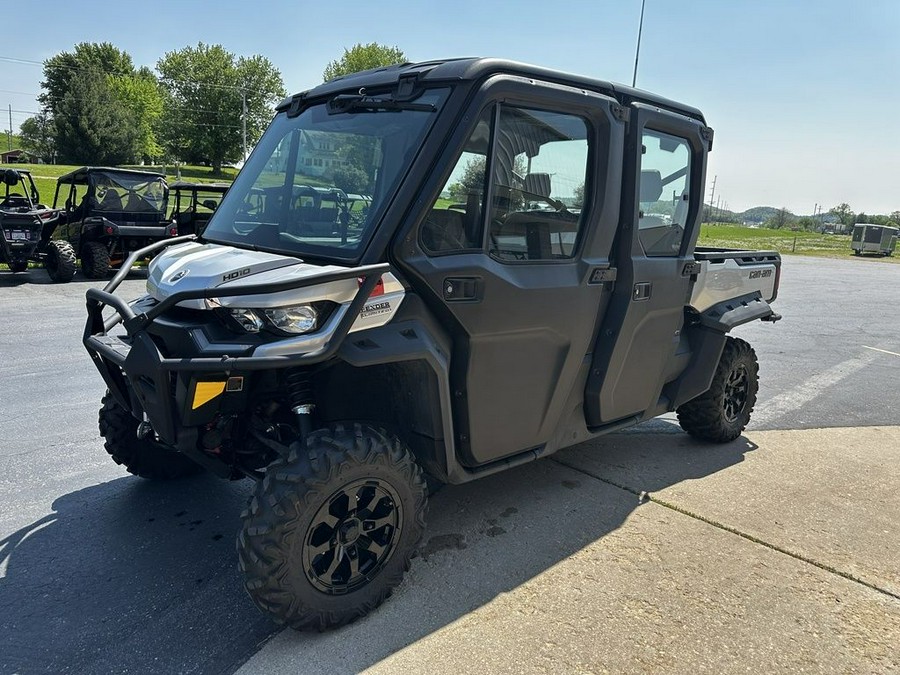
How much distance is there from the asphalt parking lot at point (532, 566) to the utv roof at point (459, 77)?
2279 mm

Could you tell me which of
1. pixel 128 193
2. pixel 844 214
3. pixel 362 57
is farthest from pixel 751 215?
pixel 128 193

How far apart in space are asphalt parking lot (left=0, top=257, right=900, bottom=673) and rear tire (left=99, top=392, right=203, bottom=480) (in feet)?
0.36

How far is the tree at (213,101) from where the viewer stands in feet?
229

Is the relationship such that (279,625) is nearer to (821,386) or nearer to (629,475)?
(629,475)

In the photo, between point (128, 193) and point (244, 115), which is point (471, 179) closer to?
point (128, 193)

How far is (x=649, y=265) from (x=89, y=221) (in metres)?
12.0

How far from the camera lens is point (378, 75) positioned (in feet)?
10.1

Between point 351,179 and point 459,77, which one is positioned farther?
point 351,179

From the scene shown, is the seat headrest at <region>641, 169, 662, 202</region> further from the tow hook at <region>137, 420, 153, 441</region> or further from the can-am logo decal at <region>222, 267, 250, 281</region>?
the tow hook at <region>137, 420, 153, 441</region>

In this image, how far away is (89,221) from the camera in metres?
12.2

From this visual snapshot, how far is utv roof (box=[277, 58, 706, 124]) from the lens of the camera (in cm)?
276

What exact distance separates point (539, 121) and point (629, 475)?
8.05 feet

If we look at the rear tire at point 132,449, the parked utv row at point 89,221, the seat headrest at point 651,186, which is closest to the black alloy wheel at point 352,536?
the rear tire at point 132,449

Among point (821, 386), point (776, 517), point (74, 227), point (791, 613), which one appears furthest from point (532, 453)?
point (74, 227)
